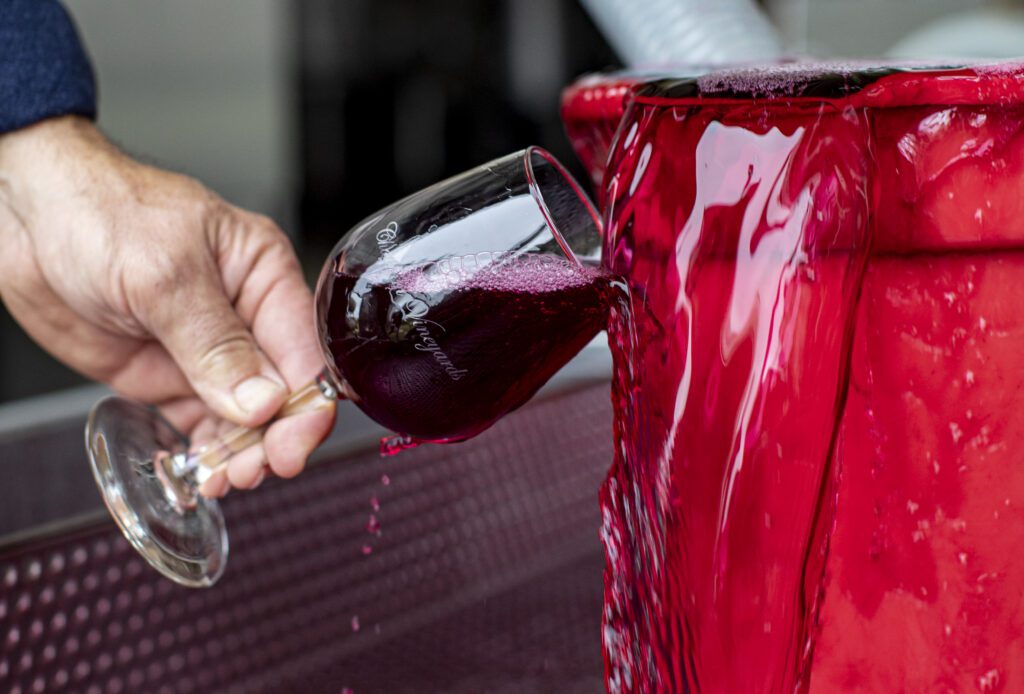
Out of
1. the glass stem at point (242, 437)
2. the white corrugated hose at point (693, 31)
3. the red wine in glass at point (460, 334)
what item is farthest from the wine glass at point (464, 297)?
the white corrugated hose at point (693, 31)

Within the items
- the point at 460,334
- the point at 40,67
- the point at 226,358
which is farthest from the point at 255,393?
the point at 40,67

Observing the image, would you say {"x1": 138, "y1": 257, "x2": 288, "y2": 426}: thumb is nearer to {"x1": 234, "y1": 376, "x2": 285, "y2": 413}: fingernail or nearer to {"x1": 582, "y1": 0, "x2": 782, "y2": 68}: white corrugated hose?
{"x1": 234, "y1": 376, "x2": 285, "y2": 413}: fingernail

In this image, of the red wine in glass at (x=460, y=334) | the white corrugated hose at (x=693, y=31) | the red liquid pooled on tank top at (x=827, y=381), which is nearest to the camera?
the red liquid pooled on tank top at (x=827, y=381)

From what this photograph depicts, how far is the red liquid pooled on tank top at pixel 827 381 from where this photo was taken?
43 cm

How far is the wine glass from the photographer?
1.78 ft

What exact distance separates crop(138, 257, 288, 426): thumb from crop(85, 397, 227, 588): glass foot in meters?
0.06

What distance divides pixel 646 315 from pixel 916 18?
144 inches

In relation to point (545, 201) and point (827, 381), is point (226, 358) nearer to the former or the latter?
point (545, 201)

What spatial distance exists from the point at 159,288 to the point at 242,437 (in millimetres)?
116

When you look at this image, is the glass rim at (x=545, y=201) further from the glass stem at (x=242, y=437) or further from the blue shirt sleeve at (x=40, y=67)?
the blue shirt sleeve at (x=40, y=67)

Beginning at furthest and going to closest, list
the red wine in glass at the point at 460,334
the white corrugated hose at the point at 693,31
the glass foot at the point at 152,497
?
1. the white corrugated hose at the point at 693,31
2. the glass foot at the point at 152,497
3. the red wine in glass at the point at 460,334

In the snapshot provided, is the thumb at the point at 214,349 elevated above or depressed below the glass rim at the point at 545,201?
below

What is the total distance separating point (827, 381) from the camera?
44 centimetres

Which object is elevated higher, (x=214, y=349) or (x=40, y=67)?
(x=40, y=67)
